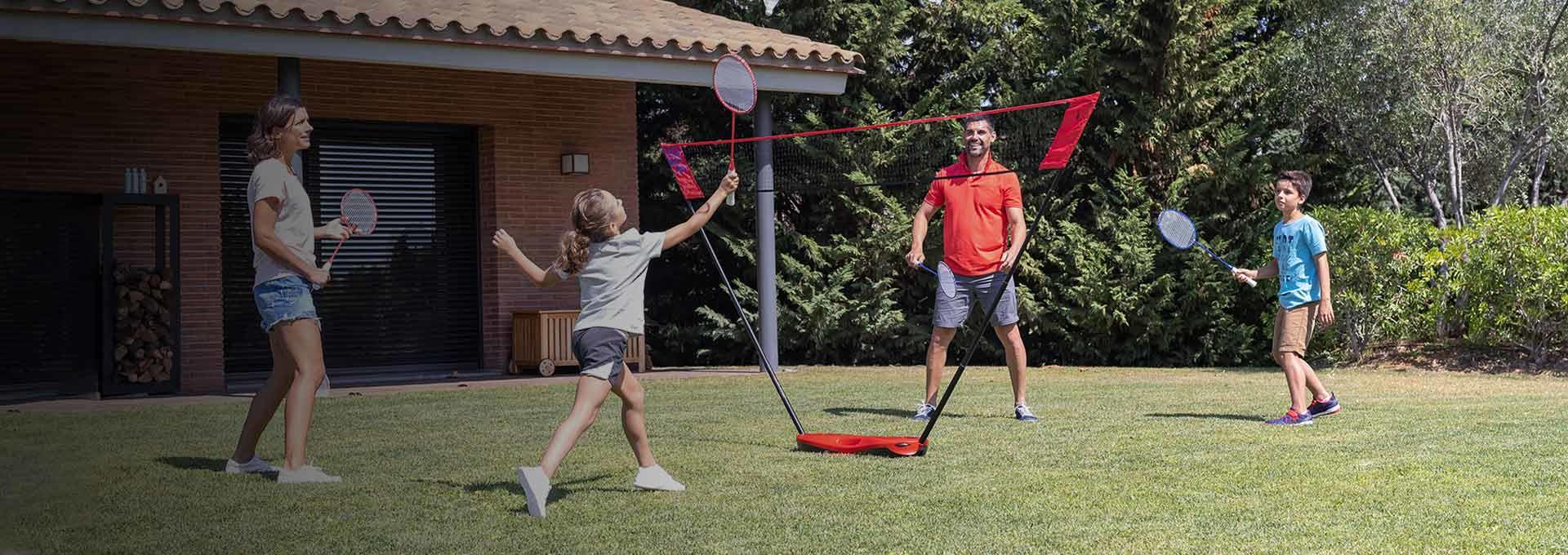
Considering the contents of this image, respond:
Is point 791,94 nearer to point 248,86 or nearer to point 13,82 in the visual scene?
point 248,86

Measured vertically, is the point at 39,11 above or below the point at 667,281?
above

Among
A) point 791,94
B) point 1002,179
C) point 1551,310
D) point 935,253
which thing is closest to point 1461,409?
point 1002,179

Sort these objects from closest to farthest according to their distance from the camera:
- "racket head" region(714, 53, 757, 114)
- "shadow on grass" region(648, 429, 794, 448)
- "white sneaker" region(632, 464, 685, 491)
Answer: "white sneaker" region(632, 464, 685, 491), "racket head" region(714, 53, 757, 114), "shadow on grass" region(648, 429, 794, 448)

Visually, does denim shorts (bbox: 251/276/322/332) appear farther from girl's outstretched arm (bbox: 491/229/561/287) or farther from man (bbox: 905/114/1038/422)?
man (bbox: 905/114/1038/422)

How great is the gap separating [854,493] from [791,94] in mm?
10940

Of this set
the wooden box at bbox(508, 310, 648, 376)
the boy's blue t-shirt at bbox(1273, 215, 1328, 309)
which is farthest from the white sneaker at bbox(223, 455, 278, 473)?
the wooden box at bbox(508, 310, 648, 376)

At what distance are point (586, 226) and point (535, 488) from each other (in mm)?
1068

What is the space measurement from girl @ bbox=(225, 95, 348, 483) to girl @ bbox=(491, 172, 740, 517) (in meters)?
1.04

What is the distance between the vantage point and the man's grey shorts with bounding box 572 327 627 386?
18.4ft

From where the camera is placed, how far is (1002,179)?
850cm

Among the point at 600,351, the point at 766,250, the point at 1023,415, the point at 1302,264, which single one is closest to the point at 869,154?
the point at 766,250

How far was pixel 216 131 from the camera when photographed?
42.3ft

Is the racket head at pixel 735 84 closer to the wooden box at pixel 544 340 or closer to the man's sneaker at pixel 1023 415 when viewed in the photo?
the man's sneaker at pixel 1023 415

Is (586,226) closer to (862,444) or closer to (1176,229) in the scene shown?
(862,444)
